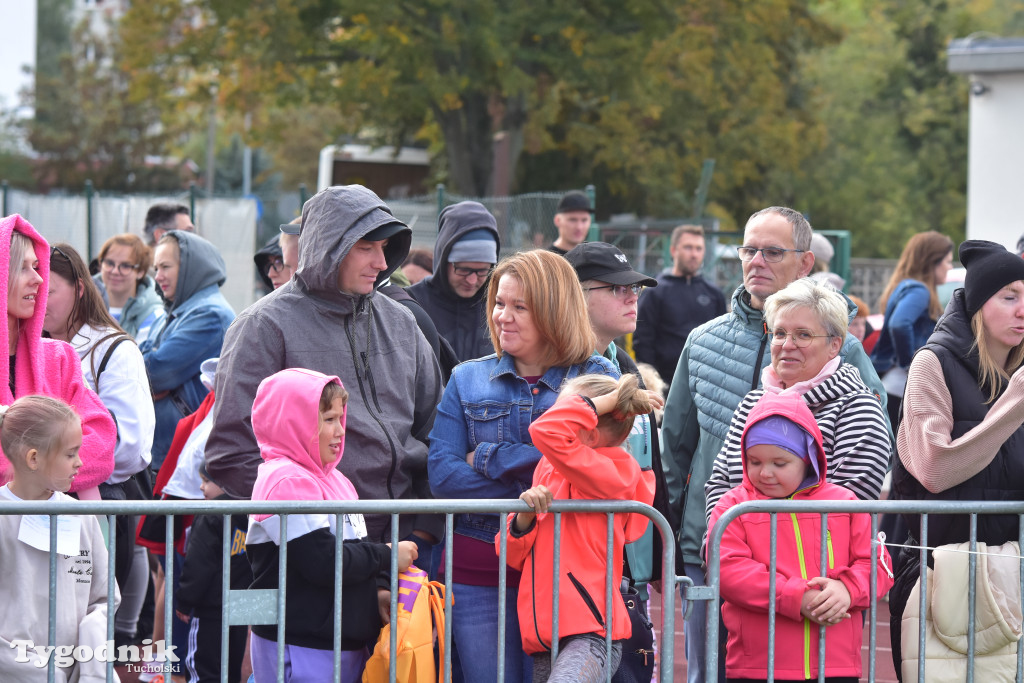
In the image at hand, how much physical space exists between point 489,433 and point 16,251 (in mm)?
1831

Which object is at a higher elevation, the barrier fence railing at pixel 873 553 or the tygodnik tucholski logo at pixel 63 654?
the barrier fence railing at pixel 873 553

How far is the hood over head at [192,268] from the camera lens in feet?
19.6

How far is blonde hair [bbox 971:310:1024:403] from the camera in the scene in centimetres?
403

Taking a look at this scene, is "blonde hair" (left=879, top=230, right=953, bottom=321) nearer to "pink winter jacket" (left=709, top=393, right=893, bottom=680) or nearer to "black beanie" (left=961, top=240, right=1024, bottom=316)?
"black beanie" (left=961, top=240, right=1024, bottom=316)

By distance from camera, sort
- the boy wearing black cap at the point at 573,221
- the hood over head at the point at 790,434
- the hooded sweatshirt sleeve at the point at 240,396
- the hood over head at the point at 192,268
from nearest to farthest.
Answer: the hood over head at the point at 790,434, the hooded sweatshirt sleeve at the point at 240,396, the hood over head at the point at 192,268, the boy wearing black cap at the point at 573,221

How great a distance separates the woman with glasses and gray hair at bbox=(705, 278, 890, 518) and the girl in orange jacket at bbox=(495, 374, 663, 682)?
23.9 inches

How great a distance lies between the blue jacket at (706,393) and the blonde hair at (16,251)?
255cm

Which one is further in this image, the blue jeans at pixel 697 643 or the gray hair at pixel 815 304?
the blue jeans at pixel 697 643

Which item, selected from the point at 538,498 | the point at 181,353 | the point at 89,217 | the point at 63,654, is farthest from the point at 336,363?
the point at 89,217

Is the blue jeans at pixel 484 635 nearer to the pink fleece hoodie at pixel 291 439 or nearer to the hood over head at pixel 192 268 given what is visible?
the pink fleece hoodie at pixel 291 439

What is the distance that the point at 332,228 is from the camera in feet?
13.2

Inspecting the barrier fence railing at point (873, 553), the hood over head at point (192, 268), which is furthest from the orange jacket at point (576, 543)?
the hood over head at point (192, 268)

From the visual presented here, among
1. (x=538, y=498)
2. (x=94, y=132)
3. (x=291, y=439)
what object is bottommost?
(x=538, y=498)

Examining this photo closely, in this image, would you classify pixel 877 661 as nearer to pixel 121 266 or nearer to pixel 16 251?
pixel 16 251
